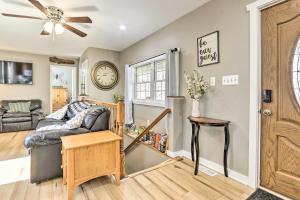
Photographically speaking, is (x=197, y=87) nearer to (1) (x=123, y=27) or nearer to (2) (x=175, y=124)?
(2) (x=175, y=124)

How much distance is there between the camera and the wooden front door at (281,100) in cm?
162

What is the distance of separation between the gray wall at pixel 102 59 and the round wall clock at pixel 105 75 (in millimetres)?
99

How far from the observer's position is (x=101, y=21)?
10.2 feet

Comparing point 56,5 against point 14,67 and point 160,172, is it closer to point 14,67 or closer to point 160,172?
point 160,172

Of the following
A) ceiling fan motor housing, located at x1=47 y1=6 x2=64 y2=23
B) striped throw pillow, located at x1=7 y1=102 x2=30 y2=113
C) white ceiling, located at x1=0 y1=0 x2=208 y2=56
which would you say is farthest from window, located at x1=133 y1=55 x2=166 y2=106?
striped throw pillow, located at x1=7 y1=102 x2=30 y2=113

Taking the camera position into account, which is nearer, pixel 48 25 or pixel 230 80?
pixel 230 80

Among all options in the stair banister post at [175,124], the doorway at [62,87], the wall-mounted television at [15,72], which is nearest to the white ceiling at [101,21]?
the wall-mounted television at [15,72]

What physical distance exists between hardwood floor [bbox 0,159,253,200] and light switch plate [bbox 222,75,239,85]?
3.95 feet

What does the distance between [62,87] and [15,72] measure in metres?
2.85

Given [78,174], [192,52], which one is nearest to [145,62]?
[192,52]

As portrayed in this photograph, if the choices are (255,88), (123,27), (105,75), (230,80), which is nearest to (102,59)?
(105,75)

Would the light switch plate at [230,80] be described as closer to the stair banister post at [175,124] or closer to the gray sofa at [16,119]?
the stair banister post at [175,124]

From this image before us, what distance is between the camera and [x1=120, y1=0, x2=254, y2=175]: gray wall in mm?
2035

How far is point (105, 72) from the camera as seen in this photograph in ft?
17.0
